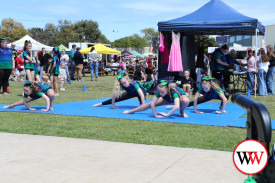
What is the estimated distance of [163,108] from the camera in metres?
10.2

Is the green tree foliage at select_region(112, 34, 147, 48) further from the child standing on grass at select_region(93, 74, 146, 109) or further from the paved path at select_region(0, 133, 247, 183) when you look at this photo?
the paved path at select_region(0, 133, 247, 183)

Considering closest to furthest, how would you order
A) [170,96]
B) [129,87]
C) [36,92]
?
[170,96], [36,92], [129,87]

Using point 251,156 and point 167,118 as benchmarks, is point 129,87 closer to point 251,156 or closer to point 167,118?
point 167,118

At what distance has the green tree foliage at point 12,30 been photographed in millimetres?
94750

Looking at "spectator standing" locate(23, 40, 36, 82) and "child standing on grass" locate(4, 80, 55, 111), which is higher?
"spectator standing" locate(23, 40, 36, 82)

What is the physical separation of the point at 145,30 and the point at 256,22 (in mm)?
134242

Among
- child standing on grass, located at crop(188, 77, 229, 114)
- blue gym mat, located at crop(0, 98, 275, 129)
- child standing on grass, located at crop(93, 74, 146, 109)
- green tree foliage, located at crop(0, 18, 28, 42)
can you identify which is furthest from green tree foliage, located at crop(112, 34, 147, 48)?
child standing on grass, located at crop(188, 77, 229, 114)

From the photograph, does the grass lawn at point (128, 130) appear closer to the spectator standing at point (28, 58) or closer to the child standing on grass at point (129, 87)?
the child standing on grass at point (129, 87)

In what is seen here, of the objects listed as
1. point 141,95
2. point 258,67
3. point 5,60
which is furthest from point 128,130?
point 258,67

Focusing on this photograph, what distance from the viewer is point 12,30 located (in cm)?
9488

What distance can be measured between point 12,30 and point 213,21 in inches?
3543

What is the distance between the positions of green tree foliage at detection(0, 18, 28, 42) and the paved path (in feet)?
309

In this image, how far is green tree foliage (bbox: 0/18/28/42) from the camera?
3730 inches

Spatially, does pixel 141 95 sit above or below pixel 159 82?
below
